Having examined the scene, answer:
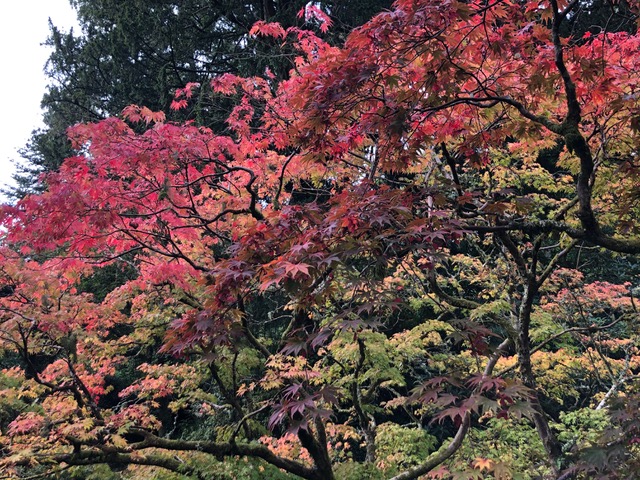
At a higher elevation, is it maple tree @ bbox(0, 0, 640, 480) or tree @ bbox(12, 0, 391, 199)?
tree @ bbox(12, 0, 391, 199)

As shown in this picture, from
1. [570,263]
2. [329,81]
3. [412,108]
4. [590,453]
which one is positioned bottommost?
[590,453]

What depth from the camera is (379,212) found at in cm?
238

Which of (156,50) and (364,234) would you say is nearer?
(364,234)

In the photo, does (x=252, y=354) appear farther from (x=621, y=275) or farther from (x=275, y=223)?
(x=621, y=275)

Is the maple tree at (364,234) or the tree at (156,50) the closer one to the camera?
the maple tree at (364,234)

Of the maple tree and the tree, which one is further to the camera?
the tree

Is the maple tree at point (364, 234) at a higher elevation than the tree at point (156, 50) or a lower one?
lower

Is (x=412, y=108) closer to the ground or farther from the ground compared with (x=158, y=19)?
closer to the ground

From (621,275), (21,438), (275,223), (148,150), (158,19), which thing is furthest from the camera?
(158,19)

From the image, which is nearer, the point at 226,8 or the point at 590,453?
the point at 590,453

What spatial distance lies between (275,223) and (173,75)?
29.3 ft

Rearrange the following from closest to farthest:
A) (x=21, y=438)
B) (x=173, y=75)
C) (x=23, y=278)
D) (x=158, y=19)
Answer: (x=21, y=438), (x=23, y=278), (x=158, y=19), (x=173, y=75)

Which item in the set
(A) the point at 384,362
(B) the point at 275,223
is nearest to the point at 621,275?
(A) the point at 384,362

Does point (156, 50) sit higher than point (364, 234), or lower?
higher
